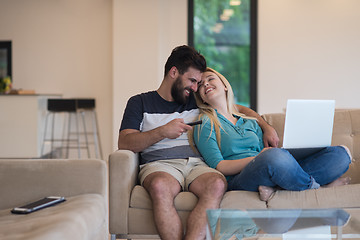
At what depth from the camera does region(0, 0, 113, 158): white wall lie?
23.6 feet

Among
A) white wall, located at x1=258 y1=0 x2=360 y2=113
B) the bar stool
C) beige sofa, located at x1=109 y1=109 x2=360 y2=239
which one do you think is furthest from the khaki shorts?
white wall, located at x1=258 y1=0 x2=360 y2=113

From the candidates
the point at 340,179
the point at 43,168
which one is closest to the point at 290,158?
the point at 340,179

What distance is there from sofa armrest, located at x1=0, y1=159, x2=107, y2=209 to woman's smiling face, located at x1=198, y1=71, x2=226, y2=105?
864 mm

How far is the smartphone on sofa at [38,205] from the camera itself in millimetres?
2045

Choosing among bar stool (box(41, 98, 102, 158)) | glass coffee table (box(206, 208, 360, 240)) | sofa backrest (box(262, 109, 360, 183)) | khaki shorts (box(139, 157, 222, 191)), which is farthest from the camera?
bar stool (box(41, 98, 102, 158))

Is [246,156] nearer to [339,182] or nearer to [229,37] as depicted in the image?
[339,182]

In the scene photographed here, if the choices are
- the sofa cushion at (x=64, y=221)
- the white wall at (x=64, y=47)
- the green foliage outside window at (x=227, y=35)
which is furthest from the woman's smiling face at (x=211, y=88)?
the white wall at (x=64, y=47)

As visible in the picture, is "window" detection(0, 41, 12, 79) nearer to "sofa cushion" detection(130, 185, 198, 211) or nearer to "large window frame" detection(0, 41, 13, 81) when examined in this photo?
"large window frame" detection(0, 41, 13, 81)

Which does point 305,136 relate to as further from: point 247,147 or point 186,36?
point 186,36

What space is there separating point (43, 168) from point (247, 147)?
3.84ft

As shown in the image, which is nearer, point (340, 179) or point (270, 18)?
point (340, 179)

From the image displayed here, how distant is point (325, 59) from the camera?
6.81 m

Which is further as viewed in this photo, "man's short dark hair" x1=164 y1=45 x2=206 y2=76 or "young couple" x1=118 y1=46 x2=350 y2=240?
"man's short dark hair" x1=164 y1=45 x2=206 y2=76

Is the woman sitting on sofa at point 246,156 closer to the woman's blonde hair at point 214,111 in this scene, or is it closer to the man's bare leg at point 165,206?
the woman's blonde hair at point 214,111
